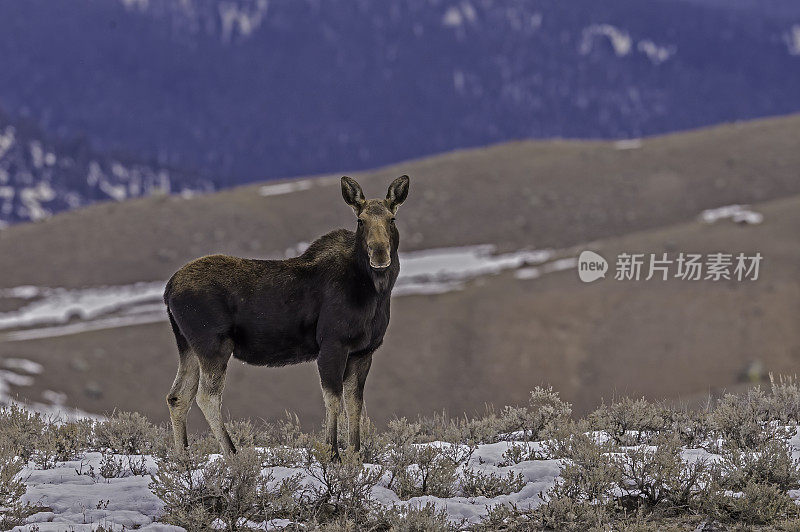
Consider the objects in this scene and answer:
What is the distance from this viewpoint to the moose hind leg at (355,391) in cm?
774

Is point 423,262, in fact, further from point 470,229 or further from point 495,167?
point 495,167

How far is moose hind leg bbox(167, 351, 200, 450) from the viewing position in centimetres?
796

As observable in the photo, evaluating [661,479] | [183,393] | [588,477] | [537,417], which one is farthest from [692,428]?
[183,393]

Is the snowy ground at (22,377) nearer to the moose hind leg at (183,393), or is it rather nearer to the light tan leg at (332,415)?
the moose hind leg at (183,393)

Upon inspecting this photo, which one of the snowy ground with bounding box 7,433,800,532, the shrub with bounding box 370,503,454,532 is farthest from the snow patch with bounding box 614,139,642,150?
the shrub with bounding box 370,503,454,532

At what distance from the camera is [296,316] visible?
775cm

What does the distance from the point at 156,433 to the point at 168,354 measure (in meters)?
27.6

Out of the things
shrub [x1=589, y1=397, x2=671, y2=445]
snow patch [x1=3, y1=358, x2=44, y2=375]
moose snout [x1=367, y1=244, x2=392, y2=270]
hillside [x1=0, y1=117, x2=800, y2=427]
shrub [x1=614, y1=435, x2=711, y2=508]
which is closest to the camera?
moose snout [x1=367, y1=244, x2=392, y2=270]

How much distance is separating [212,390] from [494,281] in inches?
1403

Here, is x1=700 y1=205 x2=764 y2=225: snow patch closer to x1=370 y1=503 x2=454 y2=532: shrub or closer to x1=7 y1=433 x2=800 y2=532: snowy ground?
x1=7 y1=433 x2=800 y2=532: snowy ground

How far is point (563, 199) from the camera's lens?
60.0 metres

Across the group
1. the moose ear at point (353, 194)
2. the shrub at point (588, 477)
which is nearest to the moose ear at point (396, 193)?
the moose ear at point (353, 194)

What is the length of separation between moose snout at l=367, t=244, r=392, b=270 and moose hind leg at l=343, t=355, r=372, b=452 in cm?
90

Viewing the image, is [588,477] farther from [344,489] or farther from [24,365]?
[24,365]
